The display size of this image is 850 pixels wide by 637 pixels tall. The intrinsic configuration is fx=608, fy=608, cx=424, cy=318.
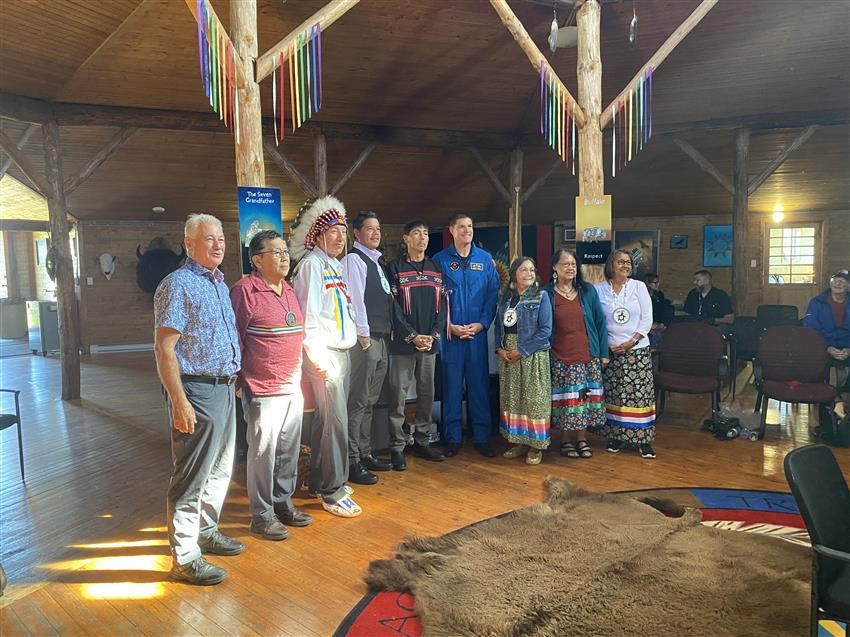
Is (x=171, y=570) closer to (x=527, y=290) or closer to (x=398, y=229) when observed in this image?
(x=527, y=290)

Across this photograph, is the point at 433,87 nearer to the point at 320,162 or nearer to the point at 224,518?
the point at 320,162

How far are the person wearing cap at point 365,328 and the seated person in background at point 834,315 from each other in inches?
151

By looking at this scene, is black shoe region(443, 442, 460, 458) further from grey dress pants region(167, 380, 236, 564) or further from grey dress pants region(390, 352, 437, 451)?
grey dress pants region(167, 380, 236, 564)

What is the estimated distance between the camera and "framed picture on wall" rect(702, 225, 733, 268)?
11.7m

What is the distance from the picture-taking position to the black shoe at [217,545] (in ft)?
9.52

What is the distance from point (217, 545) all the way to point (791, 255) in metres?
11.9

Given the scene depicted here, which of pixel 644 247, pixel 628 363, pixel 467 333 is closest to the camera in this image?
pixel 467 333

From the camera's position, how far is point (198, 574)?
263cm

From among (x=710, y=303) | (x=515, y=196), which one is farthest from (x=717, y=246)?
(x=710, y=303)

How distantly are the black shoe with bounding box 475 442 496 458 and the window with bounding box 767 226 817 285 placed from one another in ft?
31.7

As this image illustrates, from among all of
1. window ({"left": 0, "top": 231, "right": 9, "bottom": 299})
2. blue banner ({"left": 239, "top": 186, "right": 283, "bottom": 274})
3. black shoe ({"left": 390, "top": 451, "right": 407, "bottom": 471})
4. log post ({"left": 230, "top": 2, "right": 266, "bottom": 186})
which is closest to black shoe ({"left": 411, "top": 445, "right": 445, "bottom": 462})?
black shoe ({"left": 390, "top": 451, "right": 407, "bottom": 471})

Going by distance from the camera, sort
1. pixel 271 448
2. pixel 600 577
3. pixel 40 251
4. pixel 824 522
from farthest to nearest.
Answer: pixel 40 251, pixel 271 448, pixel 600 577, pixel 824 522

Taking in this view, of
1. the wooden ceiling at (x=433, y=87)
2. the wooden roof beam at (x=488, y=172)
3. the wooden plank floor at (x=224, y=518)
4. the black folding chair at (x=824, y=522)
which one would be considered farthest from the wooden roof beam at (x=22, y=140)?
the black folding chair at (x=824, y=522)

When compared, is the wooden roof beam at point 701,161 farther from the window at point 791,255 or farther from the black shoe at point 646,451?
the black shoe at point 646,451
